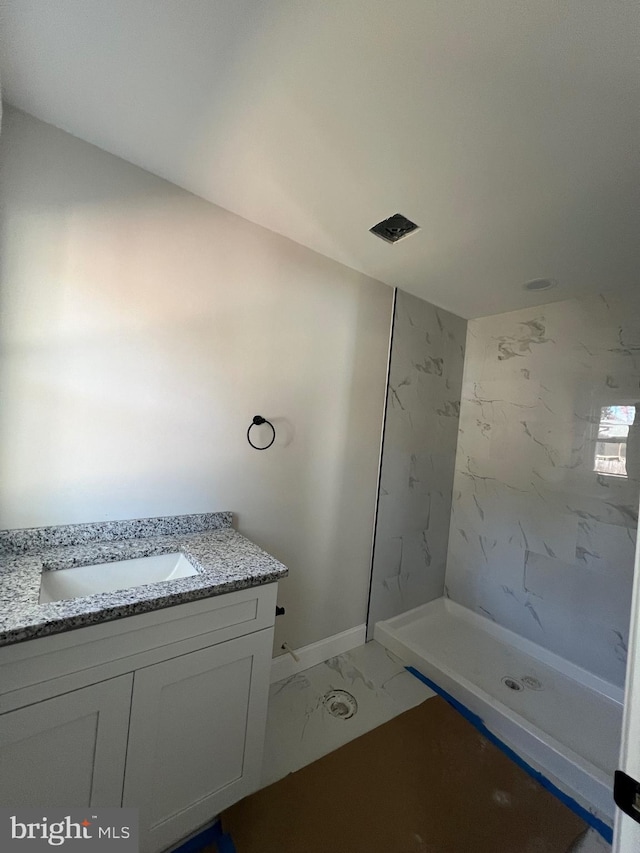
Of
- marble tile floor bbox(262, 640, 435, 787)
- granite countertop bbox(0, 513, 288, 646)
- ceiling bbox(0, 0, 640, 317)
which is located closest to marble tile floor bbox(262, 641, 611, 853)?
marble tile floor bbox(262, 640, 435, 787)

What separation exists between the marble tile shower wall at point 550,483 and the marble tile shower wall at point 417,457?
0.16m

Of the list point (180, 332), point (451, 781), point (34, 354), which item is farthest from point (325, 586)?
point (34, 354)


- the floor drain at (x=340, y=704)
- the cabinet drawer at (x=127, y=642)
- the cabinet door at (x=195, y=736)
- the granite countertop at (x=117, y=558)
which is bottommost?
the floor drain at (x=340, y=704)

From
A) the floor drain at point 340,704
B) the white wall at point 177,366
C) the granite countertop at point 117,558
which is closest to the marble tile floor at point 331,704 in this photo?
the floor drain at point 340,704

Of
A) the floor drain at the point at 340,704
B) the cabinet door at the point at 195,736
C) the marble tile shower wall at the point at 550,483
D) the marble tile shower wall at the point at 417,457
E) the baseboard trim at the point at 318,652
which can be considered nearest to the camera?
the cabinet door at the point at 195,736

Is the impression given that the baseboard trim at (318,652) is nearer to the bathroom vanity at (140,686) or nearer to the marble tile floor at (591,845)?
the bathroom vanity at (140,686)

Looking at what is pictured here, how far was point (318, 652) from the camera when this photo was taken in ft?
6.68

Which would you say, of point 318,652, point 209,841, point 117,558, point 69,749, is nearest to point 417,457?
point 318,652

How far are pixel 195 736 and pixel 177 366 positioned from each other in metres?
1.38

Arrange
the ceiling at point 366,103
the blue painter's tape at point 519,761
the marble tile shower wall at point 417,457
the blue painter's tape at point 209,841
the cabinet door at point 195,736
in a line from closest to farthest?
the ceiling at point 366,103 < the cabinet door at point 195,736 < the blue painter's tape at point 209,841 < the blue painter's tape at point 519,761 < the marble tile shower wall at point 417,457

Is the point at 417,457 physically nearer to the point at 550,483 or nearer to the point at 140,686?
the point at 550,483

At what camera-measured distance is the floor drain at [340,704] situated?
170 centimetres

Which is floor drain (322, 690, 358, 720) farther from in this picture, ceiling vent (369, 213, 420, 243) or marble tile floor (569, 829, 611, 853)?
ceiling vent (369, 213, 420, 243)

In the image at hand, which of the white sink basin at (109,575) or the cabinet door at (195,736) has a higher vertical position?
the white sink basin at (109,575)
